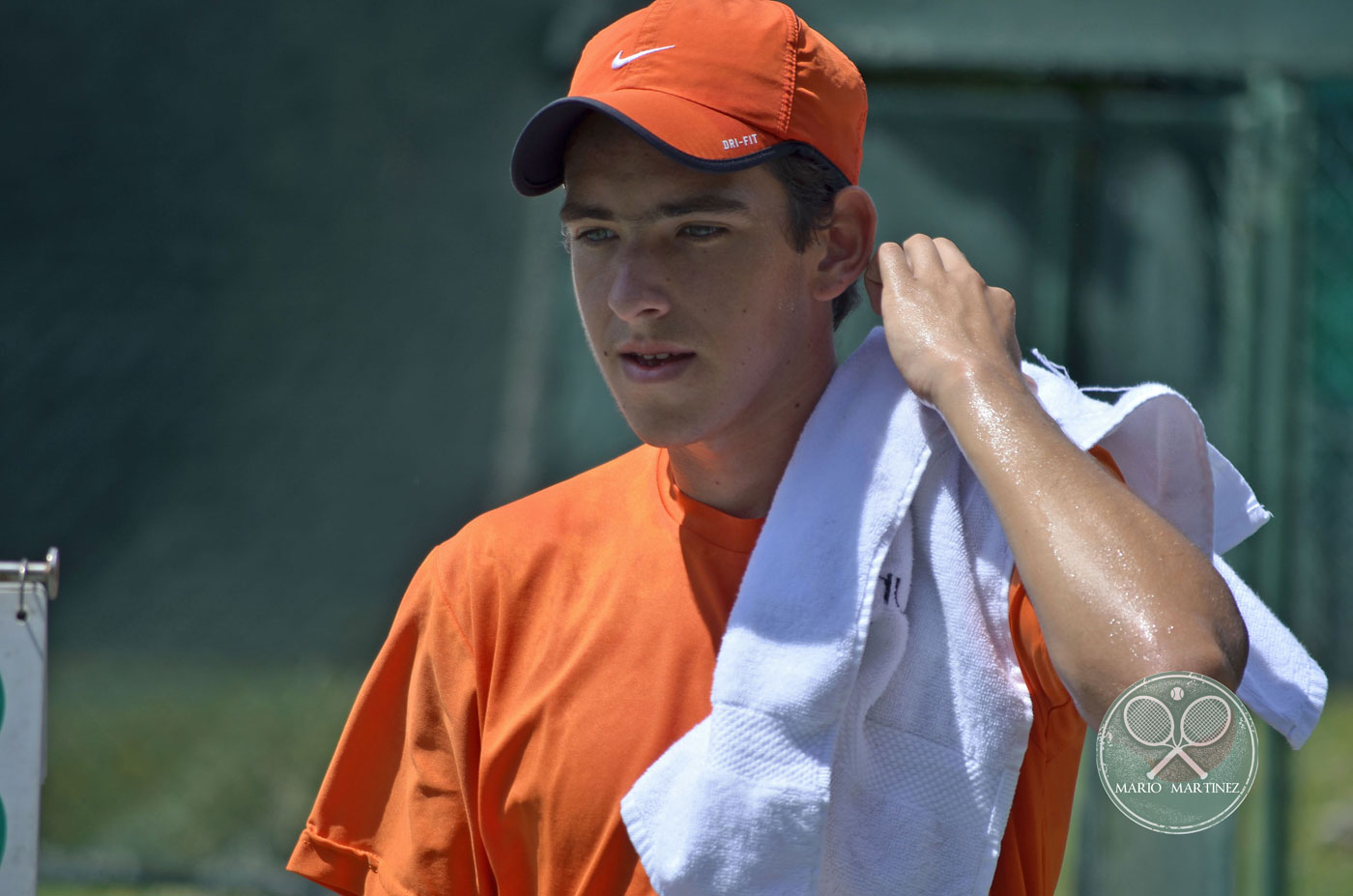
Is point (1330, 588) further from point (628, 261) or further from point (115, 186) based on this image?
point (115, 186)

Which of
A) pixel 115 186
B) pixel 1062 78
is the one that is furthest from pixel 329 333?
pixel 1062 78

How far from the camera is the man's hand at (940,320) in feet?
5.02

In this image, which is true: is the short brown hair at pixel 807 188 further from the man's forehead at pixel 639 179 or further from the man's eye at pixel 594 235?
the man's eye at pixel 594 235

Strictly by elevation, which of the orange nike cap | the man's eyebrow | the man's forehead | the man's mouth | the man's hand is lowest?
the man's mouth

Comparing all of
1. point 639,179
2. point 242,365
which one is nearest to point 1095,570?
point 639,179

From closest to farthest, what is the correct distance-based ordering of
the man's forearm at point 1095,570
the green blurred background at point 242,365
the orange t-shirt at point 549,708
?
1. the man's forearm at point 1095,570
2. the orange t-shirt at point 549,708
3. the green blurred background at point 242,365

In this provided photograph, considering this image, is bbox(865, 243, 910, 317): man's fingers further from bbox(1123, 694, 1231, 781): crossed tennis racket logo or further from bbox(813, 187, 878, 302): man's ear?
bbox(1123, 694, 1231, 781): crossed tennis racket logo

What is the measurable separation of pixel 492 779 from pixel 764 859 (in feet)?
1.21

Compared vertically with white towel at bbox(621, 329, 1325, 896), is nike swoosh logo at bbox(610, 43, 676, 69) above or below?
above

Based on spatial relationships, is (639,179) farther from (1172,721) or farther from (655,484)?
(1172,721)

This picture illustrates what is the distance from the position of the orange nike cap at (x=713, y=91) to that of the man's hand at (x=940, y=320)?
0.19m

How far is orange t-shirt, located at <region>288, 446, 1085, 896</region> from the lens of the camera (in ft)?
5.27
